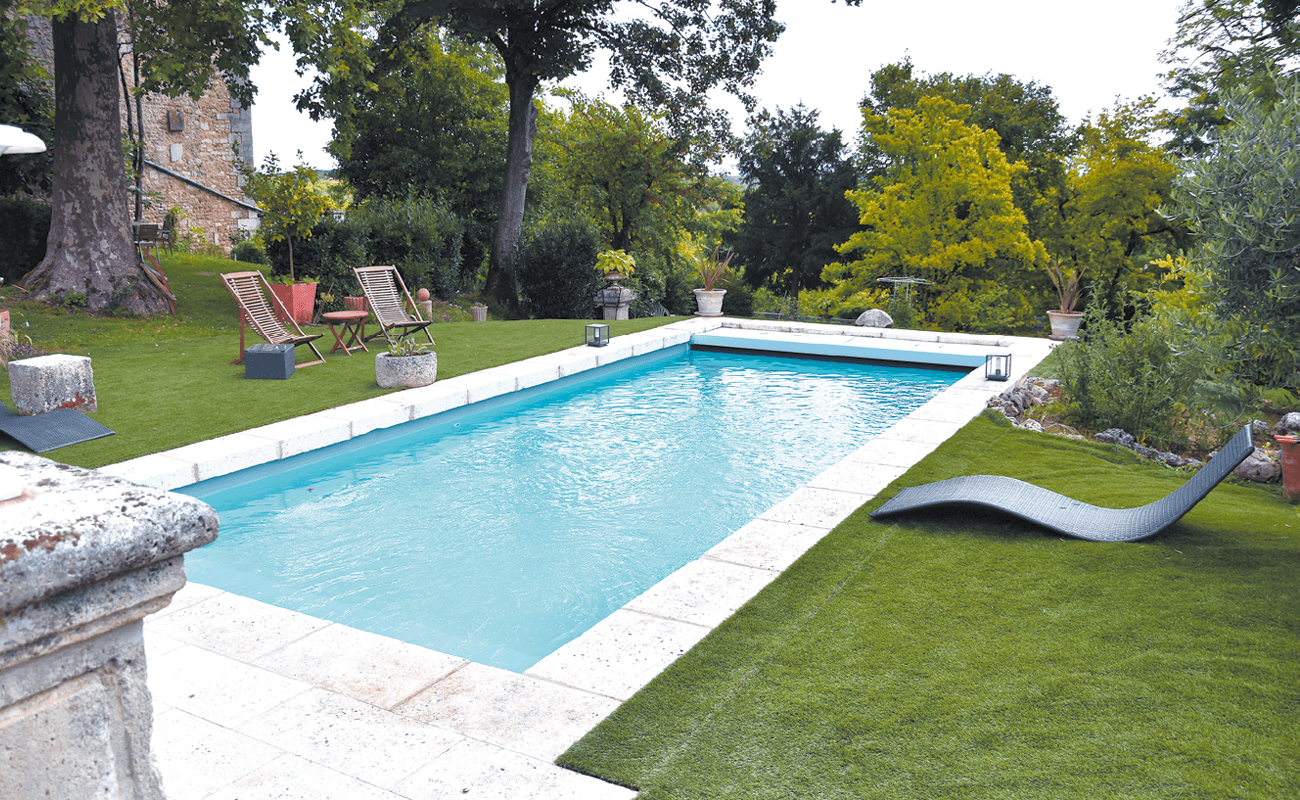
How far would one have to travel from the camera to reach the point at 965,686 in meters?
2.92

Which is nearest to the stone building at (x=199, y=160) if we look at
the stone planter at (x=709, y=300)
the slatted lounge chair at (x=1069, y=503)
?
the stone planter at (x=709, y=300)

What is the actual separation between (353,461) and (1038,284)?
1891 centimetres

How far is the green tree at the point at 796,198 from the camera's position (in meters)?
23.5

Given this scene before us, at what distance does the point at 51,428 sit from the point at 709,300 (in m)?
10.7

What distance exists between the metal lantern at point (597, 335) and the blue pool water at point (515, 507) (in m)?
1.43

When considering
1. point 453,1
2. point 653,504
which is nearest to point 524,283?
point 453,1

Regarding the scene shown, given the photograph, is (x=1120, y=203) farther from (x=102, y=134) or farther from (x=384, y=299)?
(x=102, y=134)

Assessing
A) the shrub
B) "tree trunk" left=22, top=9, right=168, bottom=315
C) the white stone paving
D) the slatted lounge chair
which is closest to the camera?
the white stone paving

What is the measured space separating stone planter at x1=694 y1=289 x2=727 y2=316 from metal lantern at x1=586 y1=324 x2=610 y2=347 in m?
4.39

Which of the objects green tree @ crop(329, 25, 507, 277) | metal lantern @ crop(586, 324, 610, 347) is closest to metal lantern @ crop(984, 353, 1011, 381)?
metal lantern @ crop(586, 324, 610, 347)

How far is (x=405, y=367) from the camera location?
26.6ft

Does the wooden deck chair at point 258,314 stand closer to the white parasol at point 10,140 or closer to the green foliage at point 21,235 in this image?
the white parasol at point 10,140

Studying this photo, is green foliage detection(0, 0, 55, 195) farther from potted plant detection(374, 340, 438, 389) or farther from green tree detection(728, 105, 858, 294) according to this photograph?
green tree detection(728, 105, 858, 294)

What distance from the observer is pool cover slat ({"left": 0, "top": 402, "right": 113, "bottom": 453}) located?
589cm
